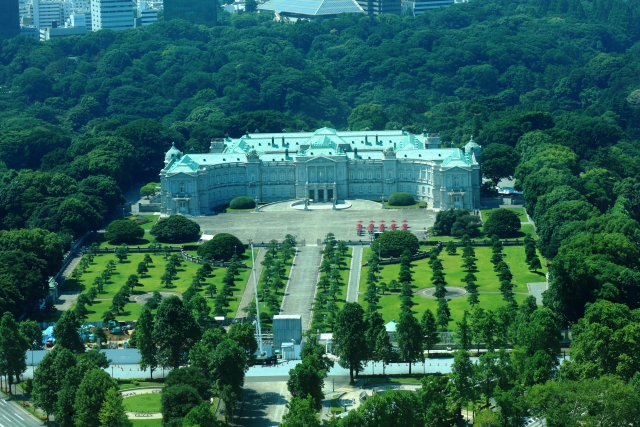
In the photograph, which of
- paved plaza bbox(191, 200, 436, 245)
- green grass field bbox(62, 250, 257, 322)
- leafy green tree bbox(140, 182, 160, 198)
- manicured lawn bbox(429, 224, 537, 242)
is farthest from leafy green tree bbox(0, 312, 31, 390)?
leafy green tree bbox(140, 182, 160, 198)

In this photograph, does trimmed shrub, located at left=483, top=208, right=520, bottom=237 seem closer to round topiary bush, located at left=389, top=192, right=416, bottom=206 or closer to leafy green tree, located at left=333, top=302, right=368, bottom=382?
round topiary bush, located at left=389, top=192, right=416, bottom=206

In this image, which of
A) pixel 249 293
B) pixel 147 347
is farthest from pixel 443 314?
pixel 147 347

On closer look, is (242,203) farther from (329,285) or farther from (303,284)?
(329,285)

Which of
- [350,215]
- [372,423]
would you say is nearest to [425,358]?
[372,423]

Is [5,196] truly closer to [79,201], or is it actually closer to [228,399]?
[79,201]

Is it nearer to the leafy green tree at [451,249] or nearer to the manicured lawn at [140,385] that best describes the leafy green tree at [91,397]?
the manicured lawn at [140,385]

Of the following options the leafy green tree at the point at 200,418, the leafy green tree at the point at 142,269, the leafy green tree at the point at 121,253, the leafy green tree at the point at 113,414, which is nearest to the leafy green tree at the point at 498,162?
the leafy green tree at the point at 121,253
